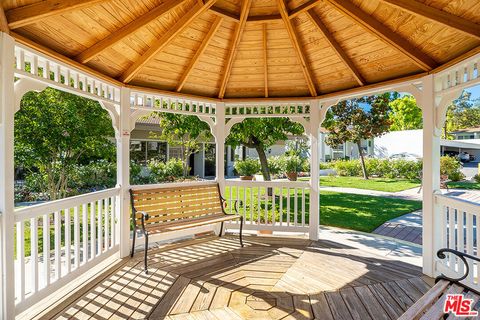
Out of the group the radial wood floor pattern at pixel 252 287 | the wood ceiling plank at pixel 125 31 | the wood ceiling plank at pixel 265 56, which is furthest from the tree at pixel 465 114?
the wood ceiling plank at pixel 125 31

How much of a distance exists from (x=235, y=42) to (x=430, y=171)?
3057 mm

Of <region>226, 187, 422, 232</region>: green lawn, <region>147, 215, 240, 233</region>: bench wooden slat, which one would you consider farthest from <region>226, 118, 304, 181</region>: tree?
<region>147, 215, 240, 233</region>: bench wooden slat

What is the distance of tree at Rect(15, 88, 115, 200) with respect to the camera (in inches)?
215

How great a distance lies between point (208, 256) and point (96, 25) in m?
3.29

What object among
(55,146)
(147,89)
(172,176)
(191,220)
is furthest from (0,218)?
(172,176)

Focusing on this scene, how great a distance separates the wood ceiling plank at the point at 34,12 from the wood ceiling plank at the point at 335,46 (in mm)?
2560

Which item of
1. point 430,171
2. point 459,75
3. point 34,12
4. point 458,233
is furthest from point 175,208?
point 459,75

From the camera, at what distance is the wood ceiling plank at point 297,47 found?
3.18 m

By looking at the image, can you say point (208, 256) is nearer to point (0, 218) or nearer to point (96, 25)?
point (0, 218)

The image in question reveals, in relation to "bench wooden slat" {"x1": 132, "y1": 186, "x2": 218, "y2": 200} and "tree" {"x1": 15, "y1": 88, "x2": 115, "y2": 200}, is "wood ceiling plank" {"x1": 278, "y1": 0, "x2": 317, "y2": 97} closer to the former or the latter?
"bench wooden slat" {"x1": 132, "y1": 186, "x2": 218, "y2": 200}

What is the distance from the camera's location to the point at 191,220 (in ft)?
14.1

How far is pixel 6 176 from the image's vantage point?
2.37 meters

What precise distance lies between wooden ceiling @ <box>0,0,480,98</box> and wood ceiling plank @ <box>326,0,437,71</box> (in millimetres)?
12

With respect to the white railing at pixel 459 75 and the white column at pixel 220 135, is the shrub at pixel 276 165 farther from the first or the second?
the white railing at pixel 459 75
